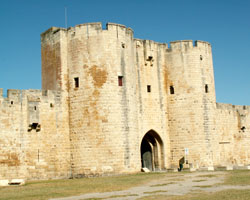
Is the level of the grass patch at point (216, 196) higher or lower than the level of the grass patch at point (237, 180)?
lower

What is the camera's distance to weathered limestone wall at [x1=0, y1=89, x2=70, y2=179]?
2194 cm

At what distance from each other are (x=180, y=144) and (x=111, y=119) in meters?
6.85

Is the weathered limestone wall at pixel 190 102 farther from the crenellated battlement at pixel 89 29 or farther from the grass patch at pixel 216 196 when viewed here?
the grass patch at pixel 216 196

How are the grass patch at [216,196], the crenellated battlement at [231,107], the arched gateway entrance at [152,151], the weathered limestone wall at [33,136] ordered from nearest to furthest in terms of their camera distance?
the grass patch at [216,196]
the weathered limestone wall at [33,136]
the arched gateway entrance at [152,151]
the crenellated battlement at [231,107]

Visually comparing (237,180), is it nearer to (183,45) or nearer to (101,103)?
(101,103)

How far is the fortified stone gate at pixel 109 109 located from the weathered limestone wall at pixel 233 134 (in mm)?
2883

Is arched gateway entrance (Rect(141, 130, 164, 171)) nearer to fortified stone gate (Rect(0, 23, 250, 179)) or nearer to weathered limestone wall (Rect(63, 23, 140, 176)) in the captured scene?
fortified stone gate (Rect(0, 23, 250, 179))

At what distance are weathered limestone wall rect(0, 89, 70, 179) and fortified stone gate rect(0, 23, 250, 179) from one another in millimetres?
54

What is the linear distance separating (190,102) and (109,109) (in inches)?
286

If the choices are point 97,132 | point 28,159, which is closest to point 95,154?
point 97,132

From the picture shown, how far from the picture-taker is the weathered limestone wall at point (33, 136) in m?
21.9

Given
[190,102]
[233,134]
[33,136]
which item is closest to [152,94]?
[190,102]

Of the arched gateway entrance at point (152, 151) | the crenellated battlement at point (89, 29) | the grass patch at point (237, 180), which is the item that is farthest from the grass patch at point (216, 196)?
the arched gateway entrance at point (152, 151)

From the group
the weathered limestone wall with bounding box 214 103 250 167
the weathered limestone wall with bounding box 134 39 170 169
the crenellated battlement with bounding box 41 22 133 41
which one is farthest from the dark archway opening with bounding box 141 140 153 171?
the crenellated battlement with bounding box 41 22 133 41
